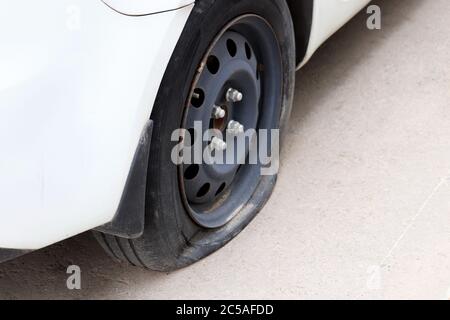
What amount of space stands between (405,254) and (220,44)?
36.1 inches

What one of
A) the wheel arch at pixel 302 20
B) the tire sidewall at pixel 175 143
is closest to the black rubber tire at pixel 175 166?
the tire sidewall at pixel 175 143

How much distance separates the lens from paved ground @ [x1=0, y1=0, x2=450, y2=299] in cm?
237

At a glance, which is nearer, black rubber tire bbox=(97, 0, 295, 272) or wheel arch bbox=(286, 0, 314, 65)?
black rubber tire bbox=(97, 0, 295, 272)

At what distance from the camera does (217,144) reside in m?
2.37

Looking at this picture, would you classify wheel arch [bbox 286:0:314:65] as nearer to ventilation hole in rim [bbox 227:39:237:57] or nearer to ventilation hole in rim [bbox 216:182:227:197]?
ventilation hole in rim [bbox 227:39:237:57]

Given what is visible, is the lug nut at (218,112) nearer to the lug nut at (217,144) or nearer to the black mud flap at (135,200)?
the lug nut at (217,144)

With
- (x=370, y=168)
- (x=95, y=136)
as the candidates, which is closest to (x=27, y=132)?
(x=95, y=136)

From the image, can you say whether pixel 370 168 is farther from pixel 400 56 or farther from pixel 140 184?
pixel 140 184

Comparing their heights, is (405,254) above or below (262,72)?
below

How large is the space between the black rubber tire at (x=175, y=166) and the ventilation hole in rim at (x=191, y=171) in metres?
0.12

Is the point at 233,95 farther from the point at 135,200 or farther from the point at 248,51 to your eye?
the point at 135,200

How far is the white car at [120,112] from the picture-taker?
1635mm

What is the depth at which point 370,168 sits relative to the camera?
2.84 m

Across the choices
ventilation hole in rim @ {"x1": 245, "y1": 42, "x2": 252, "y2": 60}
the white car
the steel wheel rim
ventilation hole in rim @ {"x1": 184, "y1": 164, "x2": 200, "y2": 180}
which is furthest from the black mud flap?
ventilation hole in rim @ {"x1": 245, "y1": 42, "x2": 252, "y2": 60}
